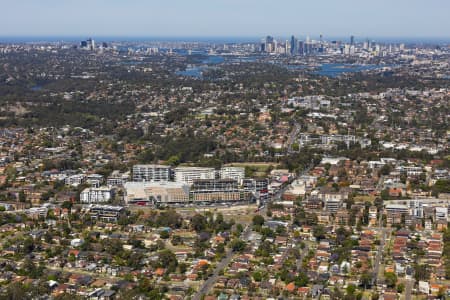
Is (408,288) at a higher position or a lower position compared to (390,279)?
lower

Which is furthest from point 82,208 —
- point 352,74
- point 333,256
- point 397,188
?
point 352,74

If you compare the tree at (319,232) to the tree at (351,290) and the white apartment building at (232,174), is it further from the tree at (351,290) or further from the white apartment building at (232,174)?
the white apartment building at (232,174)

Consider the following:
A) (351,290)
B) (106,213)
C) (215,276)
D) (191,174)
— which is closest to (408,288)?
(351,290)

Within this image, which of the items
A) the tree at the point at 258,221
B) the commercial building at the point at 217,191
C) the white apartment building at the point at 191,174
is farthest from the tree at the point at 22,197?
the tree at the point at 258,221

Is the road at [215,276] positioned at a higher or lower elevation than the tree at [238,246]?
lower

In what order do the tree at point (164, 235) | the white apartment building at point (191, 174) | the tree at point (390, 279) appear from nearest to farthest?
the tree at point (390, 279)
the tree at point (164, 235)
the white apartment building at point (191, 174)

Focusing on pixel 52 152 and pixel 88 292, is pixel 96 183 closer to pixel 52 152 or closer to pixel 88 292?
pixel 52 152

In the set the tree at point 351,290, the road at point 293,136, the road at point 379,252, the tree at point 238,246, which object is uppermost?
the tree at point 351,290

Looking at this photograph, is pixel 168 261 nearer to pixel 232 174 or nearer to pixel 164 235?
pixel 164 235
